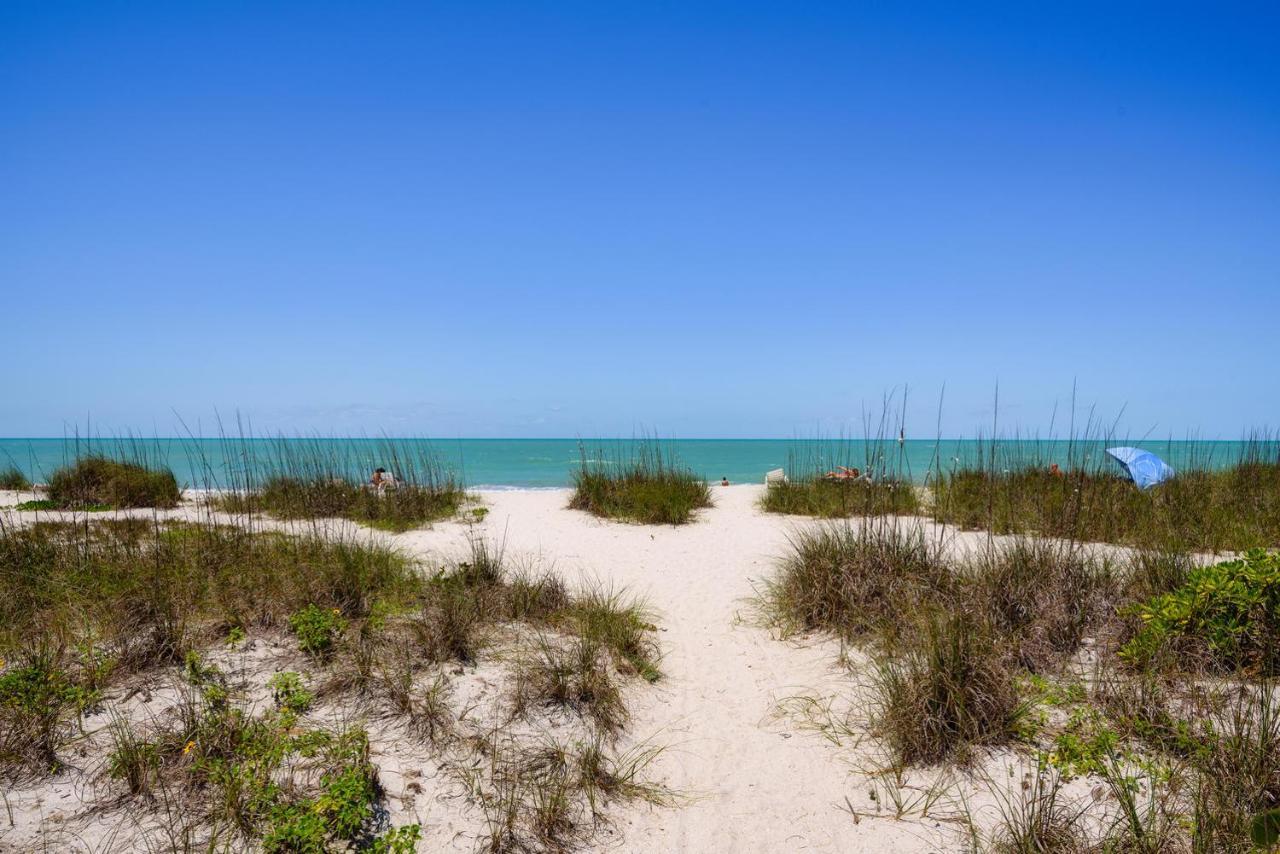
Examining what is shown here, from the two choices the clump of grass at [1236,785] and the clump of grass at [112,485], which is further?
the clump of grass at [112,485]

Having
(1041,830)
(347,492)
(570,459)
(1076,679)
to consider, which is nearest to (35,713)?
(1041,830)

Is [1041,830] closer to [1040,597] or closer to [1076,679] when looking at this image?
[1076,679]

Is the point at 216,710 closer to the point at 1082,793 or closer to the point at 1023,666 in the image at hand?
the point at 1082,793

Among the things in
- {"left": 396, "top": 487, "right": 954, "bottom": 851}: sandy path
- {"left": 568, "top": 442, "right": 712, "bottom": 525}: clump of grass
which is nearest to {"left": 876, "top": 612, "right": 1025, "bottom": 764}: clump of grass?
{"left": 396, "top": 487, "right": 954, "bottom": 851}: sandy path

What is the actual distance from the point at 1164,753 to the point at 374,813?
3.72 meters

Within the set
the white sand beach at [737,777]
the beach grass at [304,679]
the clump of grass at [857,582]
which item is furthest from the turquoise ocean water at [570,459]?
the white sand beach at [737,777]

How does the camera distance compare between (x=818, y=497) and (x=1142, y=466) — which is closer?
(x=818, y=497)

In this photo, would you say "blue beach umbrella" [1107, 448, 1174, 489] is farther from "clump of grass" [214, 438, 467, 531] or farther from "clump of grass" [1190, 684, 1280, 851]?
"clump of grass" [214, 438, 467, 531]

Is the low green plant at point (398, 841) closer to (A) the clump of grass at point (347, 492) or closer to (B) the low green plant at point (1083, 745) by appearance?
(B) the low green plant at point (1083, 745)

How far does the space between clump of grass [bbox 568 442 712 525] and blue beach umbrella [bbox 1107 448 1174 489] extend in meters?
6.85

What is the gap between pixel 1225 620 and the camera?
3.66 meters

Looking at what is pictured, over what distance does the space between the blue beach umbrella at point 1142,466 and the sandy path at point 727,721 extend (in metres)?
6.56

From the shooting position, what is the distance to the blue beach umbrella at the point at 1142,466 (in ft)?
33.0

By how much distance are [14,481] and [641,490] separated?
13.7 meters
